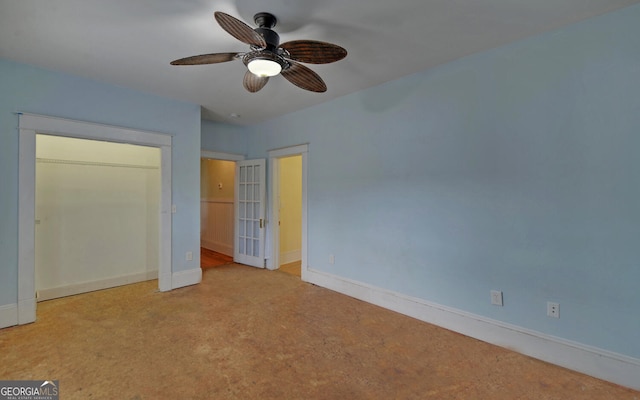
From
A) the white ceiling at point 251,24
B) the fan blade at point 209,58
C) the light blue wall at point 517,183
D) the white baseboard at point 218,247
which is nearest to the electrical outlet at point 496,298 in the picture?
the light blue wall at point 517,183

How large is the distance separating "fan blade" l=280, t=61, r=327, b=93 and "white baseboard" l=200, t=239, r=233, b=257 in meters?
4.46

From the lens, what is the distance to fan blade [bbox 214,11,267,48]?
1512 mm

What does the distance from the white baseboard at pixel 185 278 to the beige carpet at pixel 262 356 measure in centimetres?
44

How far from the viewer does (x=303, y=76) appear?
2.25 metres

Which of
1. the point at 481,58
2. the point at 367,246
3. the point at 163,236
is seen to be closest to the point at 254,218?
the point at 163,236

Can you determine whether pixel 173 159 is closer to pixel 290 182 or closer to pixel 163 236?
pixel 163 236

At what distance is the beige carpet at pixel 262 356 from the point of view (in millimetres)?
1825

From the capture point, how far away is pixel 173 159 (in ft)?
12.2

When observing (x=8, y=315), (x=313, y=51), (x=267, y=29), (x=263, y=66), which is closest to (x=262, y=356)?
(x=263, y=66)

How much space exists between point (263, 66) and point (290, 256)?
399cm

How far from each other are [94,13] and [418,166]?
3.04 metres

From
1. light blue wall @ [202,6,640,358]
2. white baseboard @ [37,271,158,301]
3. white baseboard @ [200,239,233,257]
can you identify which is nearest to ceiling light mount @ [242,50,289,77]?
light blue wall @ [202,6,640,358]

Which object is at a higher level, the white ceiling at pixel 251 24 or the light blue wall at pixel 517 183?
the white ceiling at pixel 251 24

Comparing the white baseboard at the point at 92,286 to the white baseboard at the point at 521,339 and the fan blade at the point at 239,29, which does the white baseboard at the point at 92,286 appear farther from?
the fan blade at the point at 239,29
